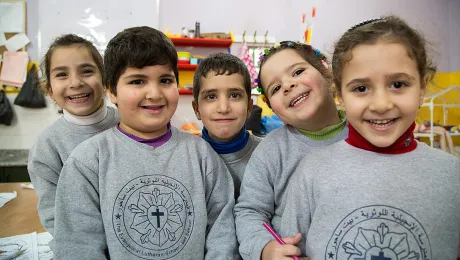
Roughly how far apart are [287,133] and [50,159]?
84 centimetres

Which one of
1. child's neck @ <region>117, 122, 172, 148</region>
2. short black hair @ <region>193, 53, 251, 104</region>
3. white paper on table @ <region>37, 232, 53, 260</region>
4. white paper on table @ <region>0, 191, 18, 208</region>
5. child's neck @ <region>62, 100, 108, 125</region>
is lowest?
white paper on table @ <region>0, 191, 18, 208</region>

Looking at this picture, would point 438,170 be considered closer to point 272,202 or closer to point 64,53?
point 272,202

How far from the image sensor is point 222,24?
3531 mm

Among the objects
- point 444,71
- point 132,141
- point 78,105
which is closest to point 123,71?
point 132,141

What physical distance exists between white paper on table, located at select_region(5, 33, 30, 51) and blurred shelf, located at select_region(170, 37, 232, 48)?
150 centimetres

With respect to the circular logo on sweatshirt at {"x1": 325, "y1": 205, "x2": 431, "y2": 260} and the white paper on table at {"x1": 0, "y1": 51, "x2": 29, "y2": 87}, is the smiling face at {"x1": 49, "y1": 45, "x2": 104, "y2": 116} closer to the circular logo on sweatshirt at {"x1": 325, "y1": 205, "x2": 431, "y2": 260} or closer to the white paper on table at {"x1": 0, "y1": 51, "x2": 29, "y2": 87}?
the circular logo on sweatshirt at {"x1": 325, "y1": 205, "x2": 431, "y2": 260}

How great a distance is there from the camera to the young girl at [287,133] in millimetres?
908

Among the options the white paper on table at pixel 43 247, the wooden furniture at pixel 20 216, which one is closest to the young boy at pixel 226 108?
the white paper on table at pixel 43 247

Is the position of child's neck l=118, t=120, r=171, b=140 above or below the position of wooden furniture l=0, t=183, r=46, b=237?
above

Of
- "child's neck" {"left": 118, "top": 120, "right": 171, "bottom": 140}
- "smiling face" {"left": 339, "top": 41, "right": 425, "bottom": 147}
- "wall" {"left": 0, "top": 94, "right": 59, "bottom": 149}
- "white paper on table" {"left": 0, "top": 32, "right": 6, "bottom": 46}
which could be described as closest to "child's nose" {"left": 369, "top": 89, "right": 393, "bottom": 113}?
"smiling face" {"left": 339, "top": 41, "right": 425, "bottom": 147}

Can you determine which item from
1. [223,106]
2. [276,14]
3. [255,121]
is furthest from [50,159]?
[276,14]

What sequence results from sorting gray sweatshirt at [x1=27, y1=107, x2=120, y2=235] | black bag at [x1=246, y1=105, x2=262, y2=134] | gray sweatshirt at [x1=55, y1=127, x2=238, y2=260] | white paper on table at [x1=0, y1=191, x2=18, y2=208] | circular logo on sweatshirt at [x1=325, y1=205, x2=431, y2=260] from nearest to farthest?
circular logo on sweatshirt at [x1=325, y1=205, x2=431, y2=260], gray sweatshirt at [x1=55, y1=127, x2=238, y2=260], gray sweatshirt at [x1=27, y1=107, x2=120, y2=235], white paper on table at [x1=0, y1=191, x2=18, y2=208], black bag at [x1=246, y1=105, x2=262, y2=134]

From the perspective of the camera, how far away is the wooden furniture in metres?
1.25

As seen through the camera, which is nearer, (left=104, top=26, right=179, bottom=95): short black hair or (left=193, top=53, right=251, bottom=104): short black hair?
(left=104, top=26, right=179, bottom=95): short black hair
